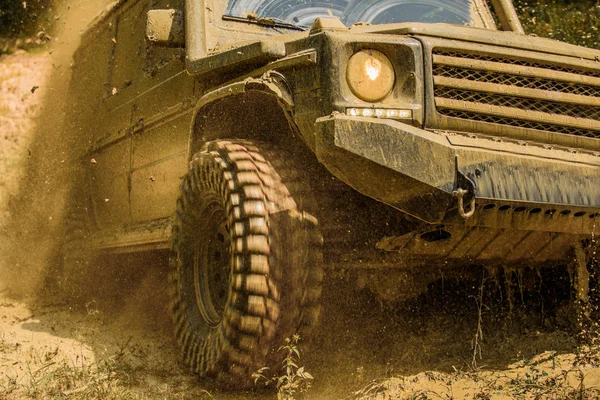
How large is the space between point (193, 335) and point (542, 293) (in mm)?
1949

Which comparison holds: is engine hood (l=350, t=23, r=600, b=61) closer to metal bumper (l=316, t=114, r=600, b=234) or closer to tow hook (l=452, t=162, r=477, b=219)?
metal bumper (l=316, t=114, r=600, b=234)

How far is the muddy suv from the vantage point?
2.87 metres

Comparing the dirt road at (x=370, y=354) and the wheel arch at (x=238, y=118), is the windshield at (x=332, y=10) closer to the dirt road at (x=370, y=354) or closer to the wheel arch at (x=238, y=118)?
the wheel arch at (x=238, y=118)

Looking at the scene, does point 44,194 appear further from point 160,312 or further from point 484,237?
point 484,237

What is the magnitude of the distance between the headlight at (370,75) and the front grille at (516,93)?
8.0 inches

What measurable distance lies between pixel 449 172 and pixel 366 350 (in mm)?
1232

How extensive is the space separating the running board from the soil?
0.34 metres

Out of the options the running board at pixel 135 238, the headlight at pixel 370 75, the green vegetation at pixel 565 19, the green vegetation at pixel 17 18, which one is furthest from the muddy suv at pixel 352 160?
the green vegetation at pixel 17 18

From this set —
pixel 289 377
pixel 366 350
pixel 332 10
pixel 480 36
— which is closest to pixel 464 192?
pixel 480 36

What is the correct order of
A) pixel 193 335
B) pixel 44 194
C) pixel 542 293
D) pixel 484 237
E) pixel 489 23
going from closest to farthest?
pixel 484 237, pixel 193 335, pixel 542 293, pixel 489 23, pixel 44 194

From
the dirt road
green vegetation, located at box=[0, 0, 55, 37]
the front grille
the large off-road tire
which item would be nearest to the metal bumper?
the front grille

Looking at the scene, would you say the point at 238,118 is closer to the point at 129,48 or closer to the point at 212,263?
the point at 212,263

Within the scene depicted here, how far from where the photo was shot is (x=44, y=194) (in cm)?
641

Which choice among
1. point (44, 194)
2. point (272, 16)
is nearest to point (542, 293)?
point (272, 16)
